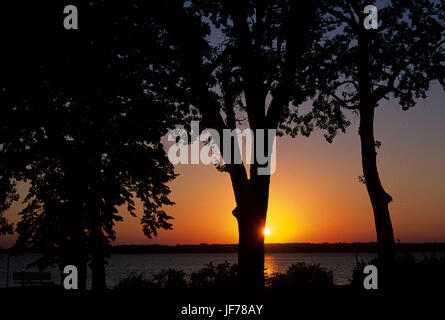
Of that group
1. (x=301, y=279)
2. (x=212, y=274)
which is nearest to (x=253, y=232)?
(x=301, y=279)

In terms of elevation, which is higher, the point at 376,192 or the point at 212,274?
the point at 376,192

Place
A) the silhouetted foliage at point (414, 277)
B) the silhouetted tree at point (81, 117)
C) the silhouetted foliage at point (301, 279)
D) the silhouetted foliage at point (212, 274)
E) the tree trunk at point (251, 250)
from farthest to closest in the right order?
the silhouetted foliage at point (212, 274) < the silhouetted foliage at point (301, 279) < the silhouetted foliage at point (414, 277) < the silhouetted tree at point (81, 117) < the tree trunk at point (251, 250)

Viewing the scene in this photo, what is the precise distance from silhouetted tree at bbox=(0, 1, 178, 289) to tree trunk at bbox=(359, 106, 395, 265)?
27.7 feet

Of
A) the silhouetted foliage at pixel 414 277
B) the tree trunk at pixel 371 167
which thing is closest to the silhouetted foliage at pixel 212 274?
the silhouetted foliage at pixel 414 277

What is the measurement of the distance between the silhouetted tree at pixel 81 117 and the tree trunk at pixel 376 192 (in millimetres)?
8436

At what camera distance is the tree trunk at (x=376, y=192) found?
1934cm

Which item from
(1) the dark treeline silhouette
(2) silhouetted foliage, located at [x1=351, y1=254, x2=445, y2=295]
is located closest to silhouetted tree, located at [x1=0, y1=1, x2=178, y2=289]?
(1) the dark treeline silhouette

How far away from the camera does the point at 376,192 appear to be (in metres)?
20.2

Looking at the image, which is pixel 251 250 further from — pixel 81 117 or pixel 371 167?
pixel 371 167

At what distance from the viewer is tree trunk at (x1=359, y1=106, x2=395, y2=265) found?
19344 millimetres

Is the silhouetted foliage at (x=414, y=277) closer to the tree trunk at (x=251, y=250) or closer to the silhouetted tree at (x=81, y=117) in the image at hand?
the tree trunk at (x=251, y=250)

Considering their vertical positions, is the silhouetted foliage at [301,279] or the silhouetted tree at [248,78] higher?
the silhouetted tree at [248,78]

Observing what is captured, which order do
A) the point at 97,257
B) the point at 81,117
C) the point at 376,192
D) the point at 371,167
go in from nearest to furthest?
the point at 81,117 → the point at 376,192 → the point at 371,167 → the point at 97,257

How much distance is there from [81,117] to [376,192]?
480 inches
